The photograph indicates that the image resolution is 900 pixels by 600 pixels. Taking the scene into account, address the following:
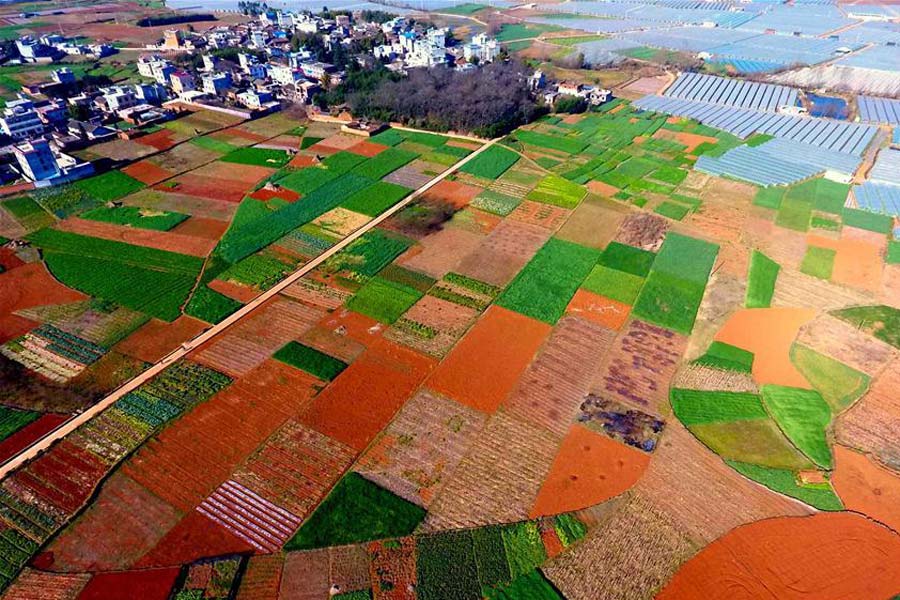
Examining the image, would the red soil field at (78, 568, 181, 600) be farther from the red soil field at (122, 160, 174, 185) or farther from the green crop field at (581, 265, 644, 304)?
the red soil field at (122, 160, 174, 185)

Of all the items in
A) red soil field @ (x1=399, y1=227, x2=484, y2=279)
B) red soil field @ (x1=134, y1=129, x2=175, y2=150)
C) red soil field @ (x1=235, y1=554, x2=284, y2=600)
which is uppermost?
red soil field @ (x1=134, y1=129, x2=175, y2=150)

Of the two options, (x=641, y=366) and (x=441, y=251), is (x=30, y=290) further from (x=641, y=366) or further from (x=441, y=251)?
(x=641, y=366)

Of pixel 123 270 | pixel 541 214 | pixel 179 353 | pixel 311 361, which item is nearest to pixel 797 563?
pixel 311 361

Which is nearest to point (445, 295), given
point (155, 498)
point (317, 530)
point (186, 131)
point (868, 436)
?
point (317, 530)

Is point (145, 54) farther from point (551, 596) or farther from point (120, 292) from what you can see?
point (551, 596)

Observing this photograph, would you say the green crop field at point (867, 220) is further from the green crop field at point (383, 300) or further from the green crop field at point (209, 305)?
the green crop field at point (209, 305)

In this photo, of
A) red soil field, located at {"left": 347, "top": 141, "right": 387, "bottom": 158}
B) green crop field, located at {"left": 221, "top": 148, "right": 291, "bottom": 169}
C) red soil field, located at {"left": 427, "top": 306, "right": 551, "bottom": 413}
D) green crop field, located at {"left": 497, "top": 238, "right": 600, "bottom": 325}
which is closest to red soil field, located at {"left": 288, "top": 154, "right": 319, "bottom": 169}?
green crop field, located at {"left": 221, "top": 148, "right": 291, "bottom": 169}
